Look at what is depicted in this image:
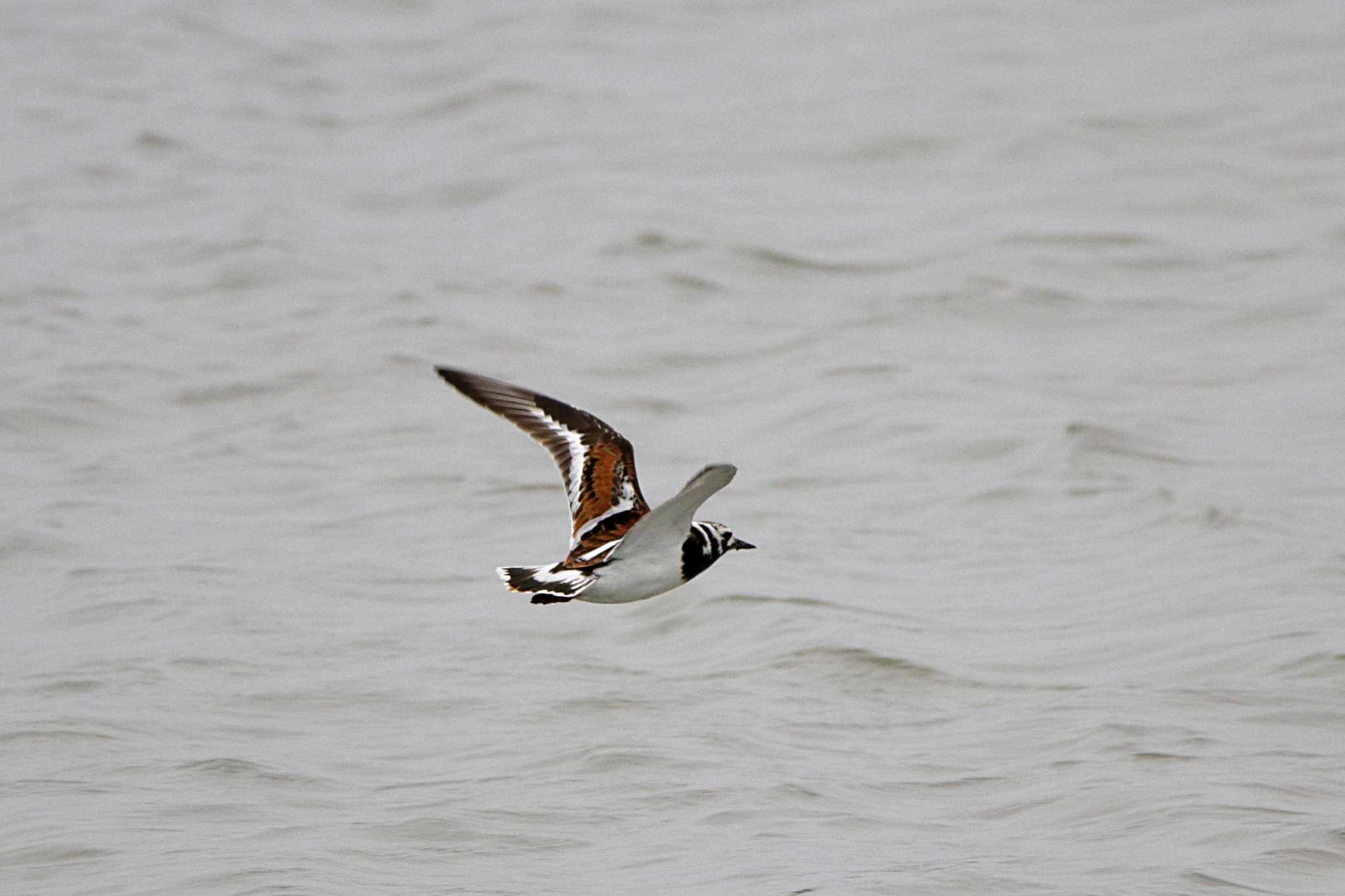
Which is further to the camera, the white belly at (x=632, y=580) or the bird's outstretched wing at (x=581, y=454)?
the bird's outstretched wing at (x=581, y=454)

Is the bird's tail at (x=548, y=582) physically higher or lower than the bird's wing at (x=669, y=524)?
lower

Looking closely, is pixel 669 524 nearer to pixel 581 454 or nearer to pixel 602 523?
pixel 602 523

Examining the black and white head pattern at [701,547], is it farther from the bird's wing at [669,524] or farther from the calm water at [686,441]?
the calm water at [686,441]

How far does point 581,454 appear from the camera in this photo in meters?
7.11

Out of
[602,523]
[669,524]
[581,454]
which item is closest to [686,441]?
[581,454]

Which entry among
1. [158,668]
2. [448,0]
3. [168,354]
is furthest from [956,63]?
[158,668]

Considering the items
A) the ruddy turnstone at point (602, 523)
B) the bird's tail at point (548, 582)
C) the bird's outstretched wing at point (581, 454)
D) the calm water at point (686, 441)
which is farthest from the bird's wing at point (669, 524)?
the calm water at point (686, 441)

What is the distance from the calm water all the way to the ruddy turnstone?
87 cm

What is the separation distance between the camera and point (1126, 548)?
9.48m

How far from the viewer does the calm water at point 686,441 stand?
269 inches

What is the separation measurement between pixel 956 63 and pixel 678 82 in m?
2.49

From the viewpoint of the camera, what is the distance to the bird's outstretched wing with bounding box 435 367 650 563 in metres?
6.84

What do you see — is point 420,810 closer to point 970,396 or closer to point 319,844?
point 319,844

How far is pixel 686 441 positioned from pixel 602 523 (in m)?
4.19
